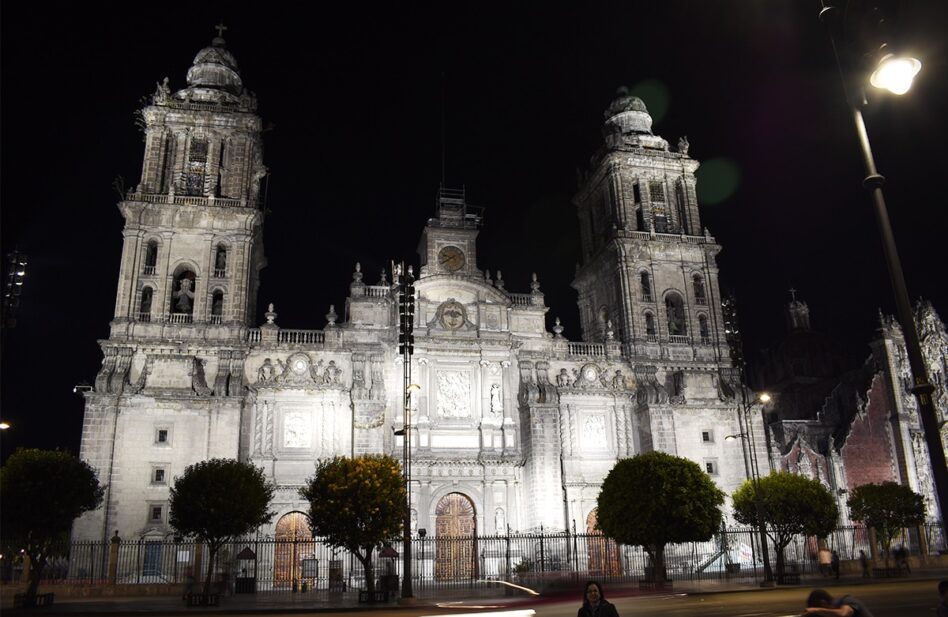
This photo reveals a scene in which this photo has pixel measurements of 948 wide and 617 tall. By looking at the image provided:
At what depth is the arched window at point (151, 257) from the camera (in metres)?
44.2

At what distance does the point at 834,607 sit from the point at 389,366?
37.6 m

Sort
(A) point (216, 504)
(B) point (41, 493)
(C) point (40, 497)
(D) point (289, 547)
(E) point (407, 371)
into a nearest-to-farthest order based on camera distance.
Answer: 1. (E) point (407, 371)
2. (C) point (40, 497)
3. (B) point (41, 493)
4. (A) point (216, 504)
5. (D) point (289, 547)

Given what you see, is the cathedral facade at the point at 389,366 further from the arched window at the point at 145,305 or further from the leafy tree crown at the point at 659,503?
the leafy tree crown at the point at 659,503

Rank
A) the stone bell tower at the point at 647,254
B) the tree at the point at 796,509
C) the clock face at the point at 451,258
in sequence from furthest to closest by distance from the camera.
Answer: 1. the stone bell tower at the point at 647,254
2. the clock face at the point at 451,258
3. the tree at the point at 796,509

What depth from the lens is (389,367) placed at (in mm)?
44219

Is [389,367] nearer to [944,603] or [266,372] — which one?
→ [266,372]

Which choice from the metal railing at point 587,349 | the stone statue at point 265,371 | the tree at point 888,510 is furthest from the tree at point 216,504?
the tree at point 888,510

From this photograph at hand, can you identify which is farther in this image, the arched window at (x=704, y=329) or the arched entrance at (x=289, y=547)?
the arched window at (x=704, y=329)

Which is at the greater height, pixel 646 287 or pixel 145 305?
pixel 646 287

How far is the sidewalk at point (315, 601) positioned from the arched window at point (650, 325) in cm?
1872

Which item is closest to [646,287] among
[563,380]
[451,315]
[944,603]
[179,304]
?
[563,380]

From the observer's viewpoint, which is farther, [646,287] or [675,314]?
[675,314]

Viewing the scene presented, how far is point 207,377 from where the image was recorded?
42.0 meters

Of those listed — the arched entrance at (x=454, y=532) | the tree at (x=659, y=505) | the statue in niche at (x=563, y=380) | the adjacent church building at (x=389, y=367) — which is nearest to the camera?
the tree at (x=659, y=505)
